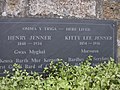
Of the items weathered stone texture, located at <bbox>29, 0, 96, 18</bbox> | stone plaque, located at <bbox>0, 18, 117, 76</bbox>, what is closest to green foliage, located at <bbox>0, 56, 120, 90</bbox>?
stone plaque, located at <bbox>0, 18, 117, 76</bbox>

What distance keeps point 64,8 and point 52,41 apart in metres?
0.37

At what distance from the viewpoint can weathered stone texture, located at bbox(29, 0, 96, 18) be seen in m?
3.07

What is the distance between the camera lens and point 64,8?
10.3 feet

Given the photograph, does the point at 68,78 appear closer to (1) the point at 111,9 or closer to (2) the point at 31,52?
(2) the point at 31,52

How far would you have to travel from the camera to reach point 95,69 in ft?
9.70

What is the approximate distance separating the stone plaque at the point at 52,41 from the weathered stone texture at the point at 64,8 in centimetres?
8

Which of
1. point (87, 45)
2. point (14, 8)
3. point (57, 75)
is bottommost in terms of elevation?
point (57, 75)

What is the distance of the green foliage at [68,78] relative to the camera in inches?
104

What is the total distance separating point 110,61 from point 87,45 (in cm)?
30

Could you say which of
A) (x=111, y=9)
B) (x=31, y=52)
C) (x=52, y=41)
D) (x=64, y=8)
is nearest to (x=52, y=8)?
(x=64, y=8)

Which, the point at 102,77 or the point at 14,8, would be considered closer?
the point at 102,77

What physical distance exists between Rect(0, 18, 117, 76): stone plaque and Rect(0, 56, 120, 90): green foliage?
86 millimetres

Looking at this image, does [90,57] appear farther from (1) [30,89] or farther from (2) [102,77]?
(1) [30,89]

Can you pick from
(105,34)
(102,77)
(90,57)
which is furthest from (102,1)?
(102,77)
